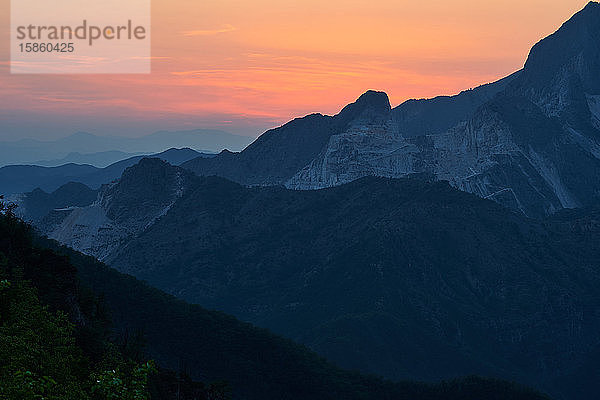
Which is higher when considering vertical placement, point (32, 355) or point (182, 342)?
point (32, 355)

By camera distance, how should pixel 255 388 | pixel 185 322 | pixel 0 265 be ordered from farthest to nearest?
pixel 185 322
pixel 255 388
pixel 0 265

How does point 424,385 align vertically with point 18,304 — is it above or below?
below

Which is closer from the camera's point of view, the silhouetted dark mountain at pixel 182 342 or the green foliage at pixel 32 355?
the green foliage at pixel 32 355

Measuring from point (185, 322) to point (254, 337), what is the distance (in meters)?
14.7

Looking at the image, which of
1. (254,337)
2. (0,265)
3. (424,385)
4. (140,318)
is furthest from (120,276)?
(0,265)

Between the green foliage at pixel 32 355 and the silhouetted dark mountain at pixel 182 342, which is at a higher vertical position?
the green foliage at pixel 32 355

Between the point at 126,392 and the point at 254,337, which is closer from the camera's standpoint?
the point at 126,392

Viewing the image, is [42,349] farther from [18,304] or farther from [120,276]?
[120,276]

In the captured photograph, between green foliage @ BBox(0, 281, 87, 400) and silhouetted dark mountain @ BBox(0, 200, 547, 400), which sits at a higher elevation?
green foliage @ BBox(0, 281, 87, 400)

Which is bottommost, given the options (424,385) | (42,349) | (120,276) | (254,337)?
(424,385)

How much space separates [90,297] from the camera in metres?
98.8

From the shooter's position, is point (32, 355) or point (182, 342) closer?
point (32, 355)

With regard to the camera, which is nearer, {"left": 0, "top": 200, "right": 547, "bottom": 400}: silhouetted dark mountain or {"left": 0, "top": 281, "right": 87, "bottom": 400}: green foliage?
{"left": 0, "top": 281, "right": 87, "bottom": 400}: green foliage

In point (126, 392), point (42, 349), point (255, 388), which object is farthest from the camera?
point (255, 388)
